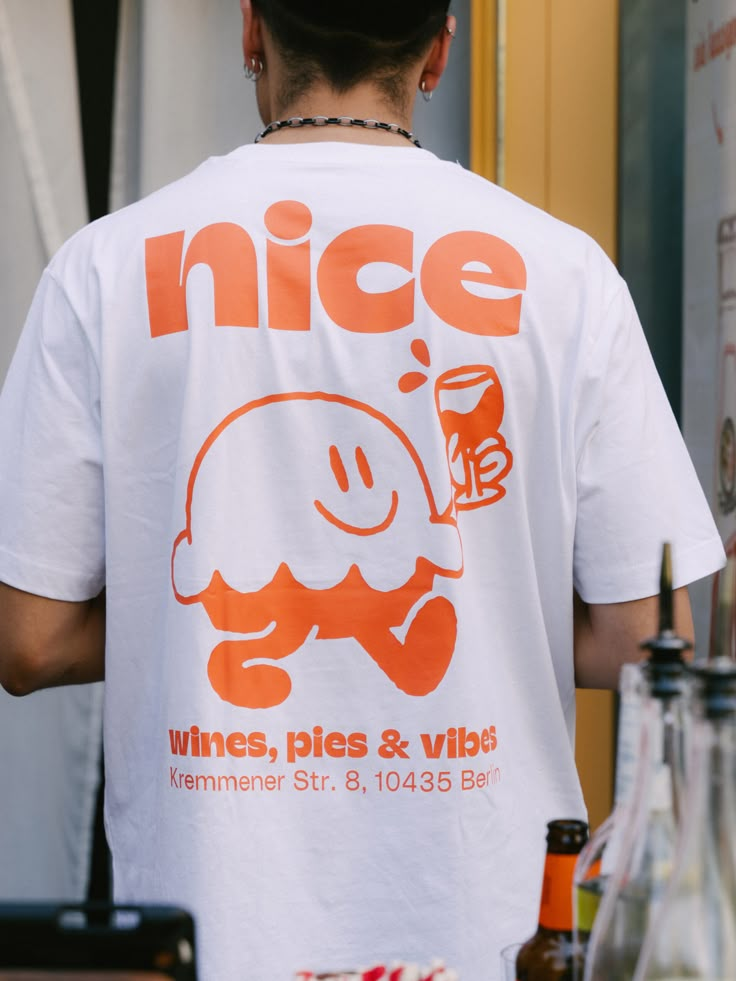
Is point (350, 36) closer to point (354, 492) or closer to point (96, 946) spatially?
point (354, 492)

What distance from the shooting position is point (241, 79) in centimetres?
246

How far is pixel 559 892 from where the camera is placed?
76 centimetres

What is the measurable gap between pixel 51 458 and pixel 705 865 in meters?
0.82

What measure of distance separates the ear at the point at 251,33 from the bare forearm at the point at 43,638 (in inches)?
23.3

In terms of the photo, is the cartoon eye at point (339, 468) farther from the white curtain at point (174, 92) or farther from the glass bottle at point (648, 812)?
the white curtain at point (174, 92)

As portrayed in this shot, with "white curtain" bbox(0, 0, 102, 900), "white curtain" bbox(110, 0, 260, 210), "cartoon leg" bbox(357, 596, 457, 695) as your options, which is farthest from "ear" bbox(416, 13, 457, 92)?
"white curtain" bbox(0, 0, 102, 900)

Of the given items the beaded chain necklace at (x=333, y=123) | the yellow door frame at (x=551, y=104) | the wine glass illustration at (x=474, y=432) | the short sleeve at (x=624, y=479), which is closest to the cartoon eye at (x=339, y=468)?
the wine glass illustration at (x=474, y=432)

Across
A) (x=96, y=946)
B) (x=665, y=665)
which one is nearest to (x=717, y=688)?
(x=665, y=665)

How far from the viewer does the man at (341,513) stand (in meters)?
1.19

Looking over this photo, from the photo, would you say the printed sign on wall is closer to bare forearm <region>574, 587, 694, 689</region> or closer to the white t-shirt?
bare forearm <region>574, 587, 694, 689</region>

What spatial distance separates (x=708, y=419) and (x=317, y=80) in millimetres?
965

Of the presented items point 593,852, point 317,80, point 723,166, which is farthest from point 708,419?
point 593,852

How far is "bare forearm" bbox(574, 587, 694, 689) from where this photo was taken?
4.12 feet

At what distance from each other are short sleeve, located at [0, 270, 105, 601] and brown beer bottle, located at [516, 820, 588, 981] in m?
0.67
